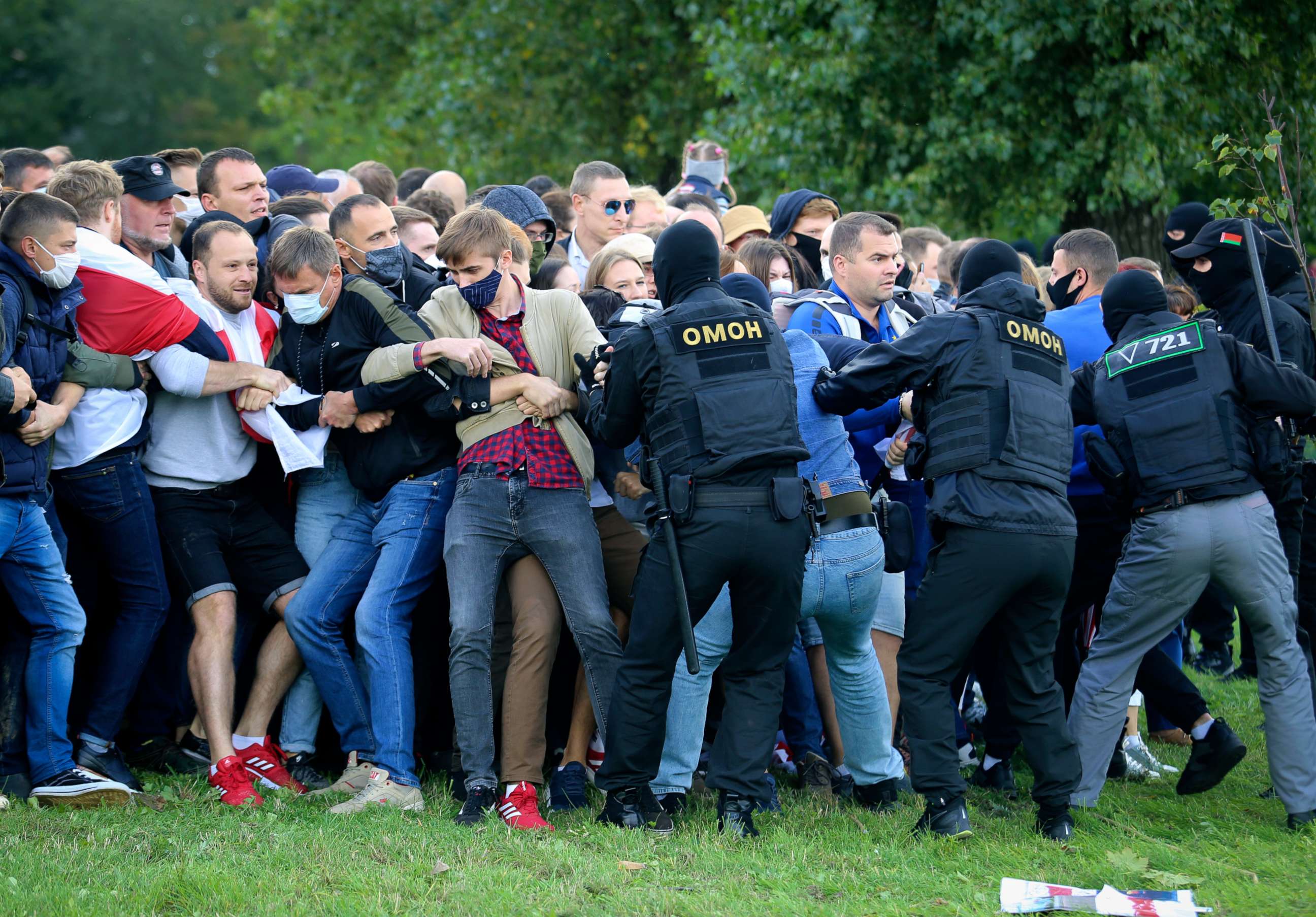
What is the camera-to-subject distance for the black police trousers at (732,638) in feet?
16.6

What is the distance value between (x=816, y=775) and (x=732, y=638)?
1020 mm

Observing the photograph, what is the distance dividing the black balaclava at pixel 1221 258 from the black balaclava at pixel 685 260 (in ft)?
8.89

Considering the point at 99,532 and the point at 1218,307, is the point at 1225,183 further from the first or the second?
the point at 99,532

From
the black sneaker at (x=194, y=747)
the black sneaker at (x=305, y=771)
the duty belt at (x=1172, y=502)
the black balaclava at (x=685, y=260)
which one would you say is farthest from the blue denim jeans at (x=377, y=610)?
the duty belt at (x=1172, y=502)

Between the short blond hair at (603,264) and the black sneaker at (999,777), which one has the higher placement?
the short blond hair at (603,264)

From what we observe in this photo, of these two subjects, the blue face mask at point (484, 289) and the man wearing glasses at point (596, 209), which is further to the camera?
the man wearing glasses at point (596, 209)

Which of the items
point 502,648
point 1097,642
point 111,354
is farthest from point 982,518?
point 111,354

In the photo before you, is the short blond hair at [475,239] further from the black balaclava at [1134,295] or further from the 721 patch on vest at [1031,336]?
the black balaclava at [1134,295]

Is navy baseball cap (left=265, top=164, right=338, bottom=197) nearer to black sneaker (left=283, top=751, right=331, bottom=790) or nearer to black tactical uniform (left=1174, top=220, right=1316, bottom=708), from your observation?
black sneaker (left=283, top=751, right=331, bottom=790)

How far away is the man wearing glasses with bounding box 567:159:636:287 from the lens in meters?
7.68

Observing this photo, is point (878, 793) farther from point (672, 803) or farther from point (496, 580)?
point (496, 580)

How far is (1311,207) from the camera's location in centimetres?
1169

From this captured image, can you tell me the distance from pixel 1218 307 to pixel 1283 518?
114cm

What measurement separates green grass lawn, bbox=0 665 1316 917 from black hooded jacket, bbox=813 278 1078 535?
1.22m
